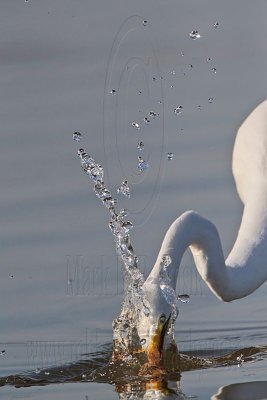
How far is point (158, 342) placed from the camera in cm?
927

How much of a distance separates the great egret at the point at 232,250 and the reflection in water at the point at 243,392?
49cm

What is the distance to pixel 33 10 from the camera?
22.5 m

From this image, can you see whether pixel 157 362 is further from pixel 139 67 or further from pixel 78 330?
pixel 139 67

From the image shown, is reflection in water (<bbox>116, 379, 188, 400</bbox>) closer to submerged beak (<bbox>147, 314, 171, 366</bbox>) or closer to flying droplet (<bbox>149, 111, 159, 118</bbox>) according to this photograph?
submerged beak (<bbox>147, 314, 171, 366</bbox>)

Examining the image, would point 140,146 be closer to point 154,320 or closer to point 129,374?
point 129,374

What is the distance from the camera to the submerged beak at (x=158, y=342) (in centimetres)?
920

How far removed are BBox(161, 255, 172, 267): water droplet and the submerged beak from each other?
368 mm

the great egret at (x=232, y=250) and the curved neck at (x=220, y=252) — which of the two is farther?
the curved neck at (x=220, y=252)

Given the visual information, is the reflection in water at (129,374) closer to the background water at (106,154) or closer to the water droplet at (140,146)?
the background water at (106,154)

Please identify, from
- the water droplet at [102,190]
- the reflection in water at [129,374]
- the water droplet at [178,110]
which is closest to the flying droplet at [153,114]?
the water droplet at [178,110]

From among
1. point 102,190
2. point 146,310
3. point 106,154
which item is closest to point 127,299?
point 146,310

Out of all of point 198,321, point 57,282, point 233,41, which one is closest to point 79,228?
point 57,282

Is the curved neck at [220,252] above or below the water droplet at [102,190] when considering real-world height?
below

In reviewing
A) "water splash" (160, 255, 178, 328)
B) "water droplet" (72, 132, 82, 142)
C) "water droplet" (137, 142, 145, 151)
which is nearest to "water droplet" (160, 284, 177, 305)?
"water splash" (160, 255, 178, 328)
